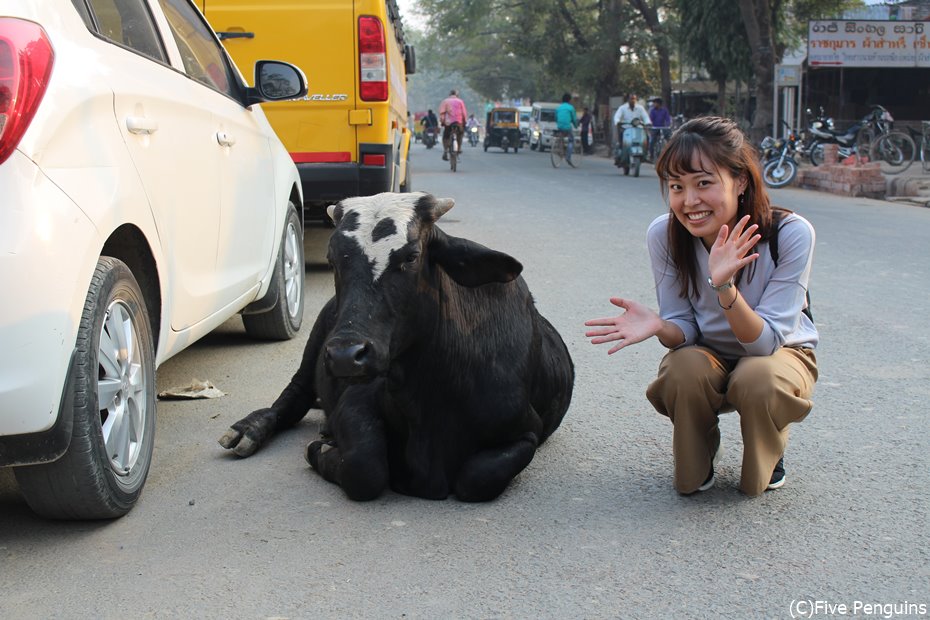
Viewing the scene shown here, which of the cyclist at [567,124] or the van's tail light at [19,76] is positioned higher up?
the cyclist at [567,124]

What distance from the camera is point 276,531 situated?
3633 mm

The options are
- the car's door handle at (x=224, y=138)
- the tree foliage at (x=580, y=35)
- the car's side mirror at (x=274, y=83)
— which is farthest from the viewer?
the tree foliage at (x=580, y=35)

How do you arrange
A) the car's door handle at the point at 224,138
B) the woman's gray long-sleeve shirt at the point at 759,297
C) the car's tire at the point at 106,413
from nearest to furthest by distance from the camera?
the car's tire at the point at 106,413
the woman's gray long-sleeve shirt at the point at 759,297
the car's door handle at the point at 224,138

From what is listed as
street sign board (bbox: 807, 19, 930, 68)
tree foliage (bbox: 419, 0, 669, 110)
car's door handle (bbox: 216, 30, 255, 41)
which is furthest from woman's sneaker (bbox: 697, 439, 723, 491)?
tree foliage (bbox: 419, 0, 669, 110)

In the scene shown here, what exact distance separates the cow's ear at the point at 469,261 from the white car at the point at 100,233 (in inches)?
41.0

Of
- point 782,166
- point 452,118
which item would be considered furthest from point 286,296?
point 452,118

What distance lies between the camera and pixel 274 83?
5867mm

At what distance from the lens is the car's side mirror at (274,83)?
5.85 m

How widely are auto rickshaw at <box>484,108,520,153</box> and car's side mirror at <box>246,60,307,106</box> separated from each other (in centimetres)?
3900

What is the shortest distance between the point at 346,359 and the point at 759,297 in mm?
1509

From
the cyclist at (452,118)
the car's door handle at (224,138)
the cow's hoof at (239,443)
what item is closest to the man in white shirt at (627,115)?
the cyclist at (452,118)

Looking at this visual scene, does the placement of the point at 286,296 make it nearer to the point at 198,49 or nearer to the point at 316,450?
the point at 198,49

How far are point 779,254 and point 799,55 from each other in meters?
37.4

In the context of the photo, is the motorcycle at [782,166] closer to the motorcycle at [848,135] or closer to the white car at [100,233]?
the motorcycle at [848,135]
